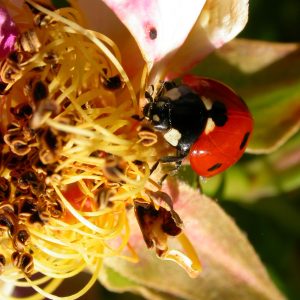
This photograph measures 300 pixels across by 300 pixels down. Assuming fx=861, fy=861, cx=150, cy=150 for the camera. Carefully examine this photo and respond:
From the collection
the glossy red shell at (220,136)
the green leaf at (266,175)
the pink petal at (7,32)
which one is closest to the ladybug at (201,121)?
the glossy red shell at (220,136)

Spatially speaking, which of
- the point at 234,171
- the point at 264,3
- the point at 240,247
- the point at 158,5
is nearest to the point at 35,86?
the point at 158,5

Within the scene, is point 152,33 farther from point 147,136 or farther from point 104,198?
point 104,198

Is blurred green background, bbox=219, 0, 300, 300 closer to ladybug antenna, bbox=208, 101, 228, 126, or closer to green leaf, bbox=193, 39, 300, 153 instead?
green leaf, bbox=193, 39, 300, 153

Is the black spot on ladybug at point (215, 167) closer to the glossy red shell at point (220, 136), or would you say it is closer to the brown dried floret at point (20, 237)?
the glossy red shell at point (220, 136)

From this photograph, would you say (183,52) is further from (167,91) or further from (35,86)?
(35,86)

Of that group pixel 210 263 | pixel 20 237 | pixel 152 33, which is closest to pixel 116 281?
pixel 210 263

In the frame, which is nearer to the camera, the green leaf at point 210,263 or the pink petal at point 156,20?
the pink petal at point 156,20

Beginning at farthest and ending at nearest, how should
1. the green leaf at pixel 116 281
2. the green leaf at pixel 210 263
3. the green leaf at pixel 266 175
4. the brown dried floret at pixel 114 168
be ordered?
the green leaf at pixel 266 175
the green leaf at pixel 116 281
the green leaf at pixel 210 263
the brown dried floret at pixel 114 168
